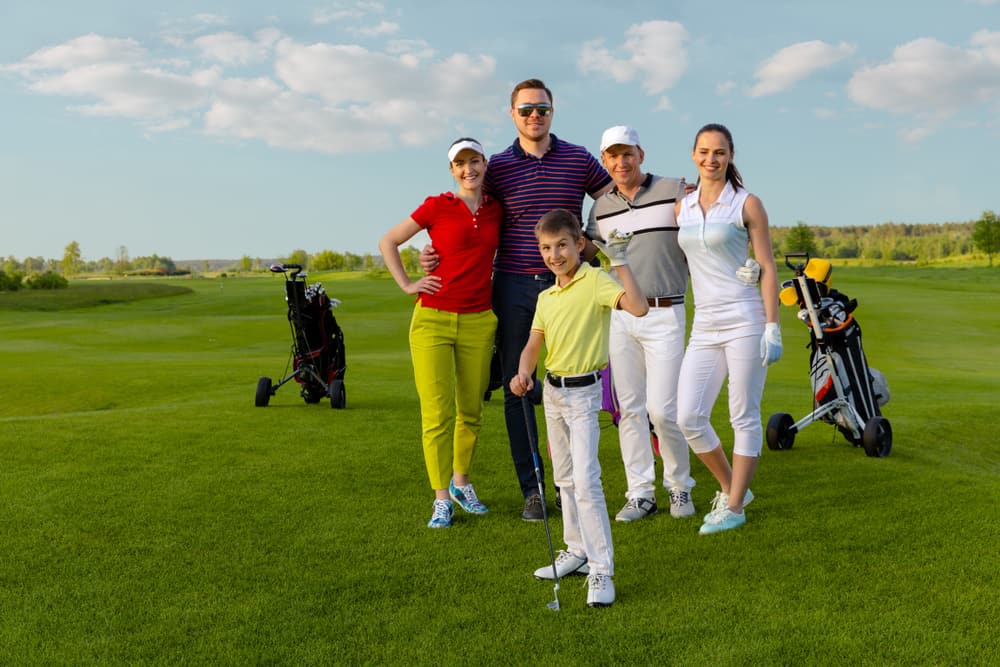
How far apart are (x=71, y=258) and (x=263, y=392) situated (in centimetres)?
14690

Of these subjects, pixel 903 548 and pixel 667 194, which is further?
pixel 667 194

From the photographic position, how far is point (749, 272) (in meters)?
4.56

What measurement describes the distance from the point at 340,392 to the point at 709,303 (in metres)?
5.75

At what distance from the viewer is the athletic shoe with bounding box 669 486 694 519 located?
5238 mm

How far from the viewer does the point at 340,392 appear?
31.8ft

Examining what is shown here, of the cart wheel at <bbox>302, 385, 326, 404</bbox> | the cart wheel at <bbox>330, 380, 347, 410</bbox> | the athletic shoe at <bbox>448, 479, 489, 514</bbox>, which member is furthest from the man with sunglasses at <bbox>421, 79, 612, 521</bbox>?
the cart wheel at <bbox>302, 385, 326, 404</bbox>

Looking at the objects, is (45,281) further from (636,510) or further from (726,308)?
(726,308)

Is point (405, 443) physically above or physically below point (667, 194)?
below

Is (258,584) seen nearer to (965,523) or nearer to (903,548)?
(903,548)

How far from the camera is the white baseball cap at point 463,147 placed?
15.6 ft

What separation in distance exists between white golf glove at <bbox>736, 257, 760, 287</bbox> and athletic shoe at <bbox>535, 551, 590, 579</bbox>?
1682 mm

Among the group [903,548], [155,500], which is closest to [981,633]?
[903,548]

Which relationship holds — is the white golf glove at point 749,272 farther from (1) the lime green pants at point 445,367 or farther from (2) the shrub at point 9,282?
(2) the shrub at point 9,282

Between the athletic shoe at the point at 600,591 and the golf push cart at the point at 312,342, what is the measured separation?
253 inches
